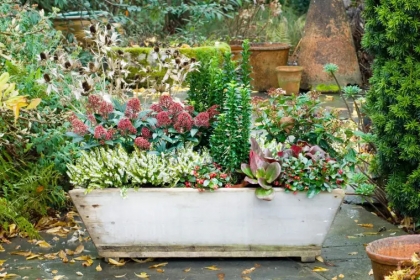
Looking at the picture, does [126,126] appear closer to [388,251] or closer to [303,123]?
[303,123]

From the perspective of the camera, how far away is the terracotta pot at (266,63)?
1168cm

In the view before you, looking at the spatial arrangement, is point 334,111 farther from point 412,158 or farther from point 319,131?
point 412,158

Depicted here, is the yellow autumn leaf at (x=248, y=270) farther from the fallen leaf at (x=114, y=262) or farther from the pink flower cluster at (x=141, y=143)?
the pink flower cluster at (x=141, y=143)

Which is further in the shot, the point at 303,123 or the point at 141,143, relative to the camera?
the point at 303,123

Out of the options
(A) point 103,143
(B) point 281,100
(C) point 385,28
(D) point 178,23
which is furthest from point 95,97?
(D) point 178,23

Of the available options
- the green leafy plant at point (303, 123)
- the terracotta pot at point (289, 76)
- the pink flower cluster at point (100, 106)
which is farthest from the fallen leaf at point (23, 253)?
the terracotta pot at point (289, 76)

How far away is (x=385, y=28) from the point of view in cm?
499

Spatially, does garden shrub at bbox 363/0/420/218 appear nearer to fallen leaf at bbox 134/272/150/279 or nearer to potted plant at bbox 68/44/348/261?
potted plant at bbox 68/44/348/261

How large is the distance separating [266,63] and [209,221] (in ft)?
24.8

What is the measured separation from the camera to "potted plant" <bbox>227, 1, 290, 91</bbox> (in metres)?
11.7

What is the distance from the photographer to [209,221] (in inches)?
176

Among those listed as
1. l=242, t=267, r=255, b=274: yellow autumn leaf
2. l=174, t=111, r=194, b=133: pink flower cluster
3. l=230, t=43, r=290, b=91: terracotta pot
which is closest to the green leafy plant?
l=174, t=111, r=194, b=133: pink flower cluster

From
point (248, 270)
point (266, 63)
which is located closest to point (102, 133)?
point (248, 270)

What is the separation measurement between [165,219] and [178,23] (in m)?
9.94
